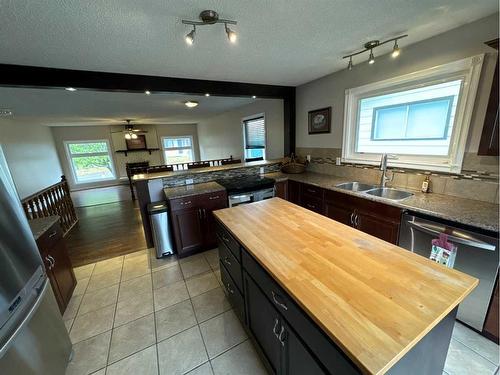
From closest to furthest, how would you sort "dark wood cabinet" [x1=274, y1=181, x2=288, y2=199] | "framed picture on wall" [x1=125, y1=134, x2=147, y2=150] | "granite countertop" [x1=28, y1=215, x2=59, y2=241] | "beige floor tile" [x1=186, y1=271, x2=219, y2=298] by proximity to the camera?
"granite countertop" [x1=28, y1=215, x2=59, y2=241], "beige floor tile" [x1=186, y1=271, x2=219, y2=298], "dark wood cabinet" [x1=274, y1=181, x2=288, y2=199], "framed picture on wall" [x1=125, y1=134, x2=147, y2=150]

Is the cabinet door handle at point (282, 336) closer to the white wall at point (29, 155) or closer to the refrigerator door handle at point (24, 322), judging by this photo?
the refrigerator door handle at point (24, 322)

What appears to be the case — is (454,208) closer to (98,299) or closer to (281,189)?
(281,189)

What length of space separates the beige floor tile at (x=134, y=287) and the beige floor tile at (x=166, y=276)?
0.21 feet

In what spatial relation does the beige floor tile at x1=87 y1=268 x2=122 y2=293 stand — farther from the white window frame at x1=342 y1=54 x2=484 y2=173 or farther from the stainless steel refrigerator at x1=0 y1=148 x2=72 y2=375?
the white window frame at x1=342 y1=54 x2=484 y2=173

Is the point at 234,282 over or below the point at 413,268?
below

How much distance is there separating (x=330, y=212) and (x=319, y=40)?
1.89 metres

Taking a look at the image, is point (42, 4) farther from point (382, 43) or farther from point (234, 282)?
point (382, 43)

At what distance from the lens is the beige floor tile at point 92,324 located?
1731 millimetres

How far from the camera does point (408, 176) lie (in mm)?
2326

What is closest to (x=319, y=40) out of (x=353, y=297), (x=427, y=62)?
(x=427, y=62)

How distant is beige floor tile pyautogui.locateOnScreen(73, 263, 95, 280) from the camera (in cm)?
251

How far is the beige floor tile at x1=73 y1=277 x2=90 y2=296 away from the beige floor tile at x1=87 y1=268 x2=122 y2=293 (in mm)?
40

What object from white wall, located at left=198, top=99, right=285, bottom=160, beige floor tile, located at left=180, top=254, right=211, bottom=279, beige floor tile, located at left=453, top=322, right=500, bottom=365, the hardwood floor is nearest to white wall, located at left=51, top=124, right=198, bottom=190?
white wall, located at left=198, top=99, right=285, bottom=160

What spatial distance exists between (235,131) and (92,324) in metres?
5.16
